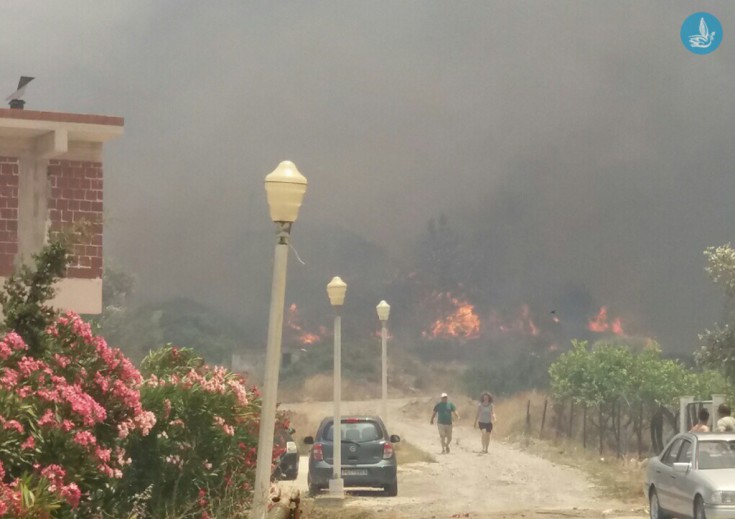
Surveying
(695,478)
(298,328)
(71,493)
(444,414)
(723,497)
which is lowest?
(723,497)

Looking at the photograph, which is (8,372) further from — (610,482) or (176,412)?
(610,482)

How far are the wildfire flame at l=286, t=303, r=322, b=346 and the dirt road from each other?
246ft

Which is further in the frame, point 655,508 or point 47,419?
point 655,508

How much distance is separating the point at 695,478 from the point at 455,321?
11327 cm

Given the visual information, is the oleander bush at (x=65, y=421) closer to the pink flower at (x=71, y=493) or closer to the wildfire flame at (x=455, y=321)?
the pink flower at (x=71, y=493)

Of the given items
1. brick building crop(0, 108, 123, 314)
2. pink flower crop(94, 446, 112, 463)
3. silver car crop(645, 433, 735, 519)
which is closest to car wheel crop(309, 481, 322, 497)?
silver car crop(645, 433, 735, 519)

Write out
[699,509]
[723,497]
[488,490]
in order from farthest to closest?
1. [488,490]
2. [699,509]
3. [723,497]

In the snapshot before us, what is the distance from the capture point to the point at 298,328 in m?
132

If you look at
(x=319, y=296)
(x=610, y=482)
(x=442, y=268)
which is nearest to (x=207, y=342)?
(x=319, y=296)

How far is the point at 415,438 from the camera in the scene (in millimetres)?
56094

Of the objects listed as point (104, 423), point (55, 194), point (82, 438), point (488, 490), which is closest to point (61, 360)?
point (104, 423)

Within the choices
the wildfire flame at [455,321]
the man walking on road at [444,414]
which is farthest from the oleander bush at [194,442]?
the wildfire flame at [455,321]

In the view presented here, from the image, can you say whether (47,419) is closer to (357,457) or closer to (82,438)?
(82,438)

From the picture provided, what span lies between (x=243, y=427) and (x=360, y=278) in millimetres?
136509
